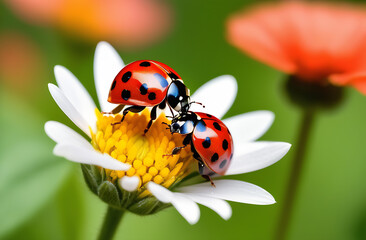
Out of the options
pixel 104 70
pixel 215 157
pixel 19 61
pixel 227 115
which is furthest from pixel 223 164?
pixel 19 61

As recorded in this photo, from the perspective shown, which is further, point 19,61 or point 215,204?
point 19,61

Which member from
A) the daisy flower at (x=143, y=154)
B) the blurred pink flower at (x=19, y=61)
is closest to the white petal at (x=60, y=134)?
the daisy flower at (x=143, y=154)

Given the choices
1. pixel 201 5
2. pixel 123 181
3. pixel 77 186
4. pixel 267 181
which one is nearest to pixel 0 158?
pixel 77 186

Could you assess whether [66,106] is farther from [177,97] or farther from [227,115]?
[227,115]

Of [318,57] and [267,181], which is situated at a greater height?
[318,57]

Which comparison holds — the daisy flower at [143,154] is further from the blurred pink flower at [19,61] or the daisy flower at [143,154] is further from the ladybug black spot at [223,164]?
the blurred pink flower at [19,61]

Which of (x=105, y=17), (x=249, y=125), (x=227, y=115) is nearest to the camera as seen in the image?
(x=249, y=125)

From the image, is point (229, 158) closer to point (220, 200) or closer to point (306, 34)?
point (220, 200)
